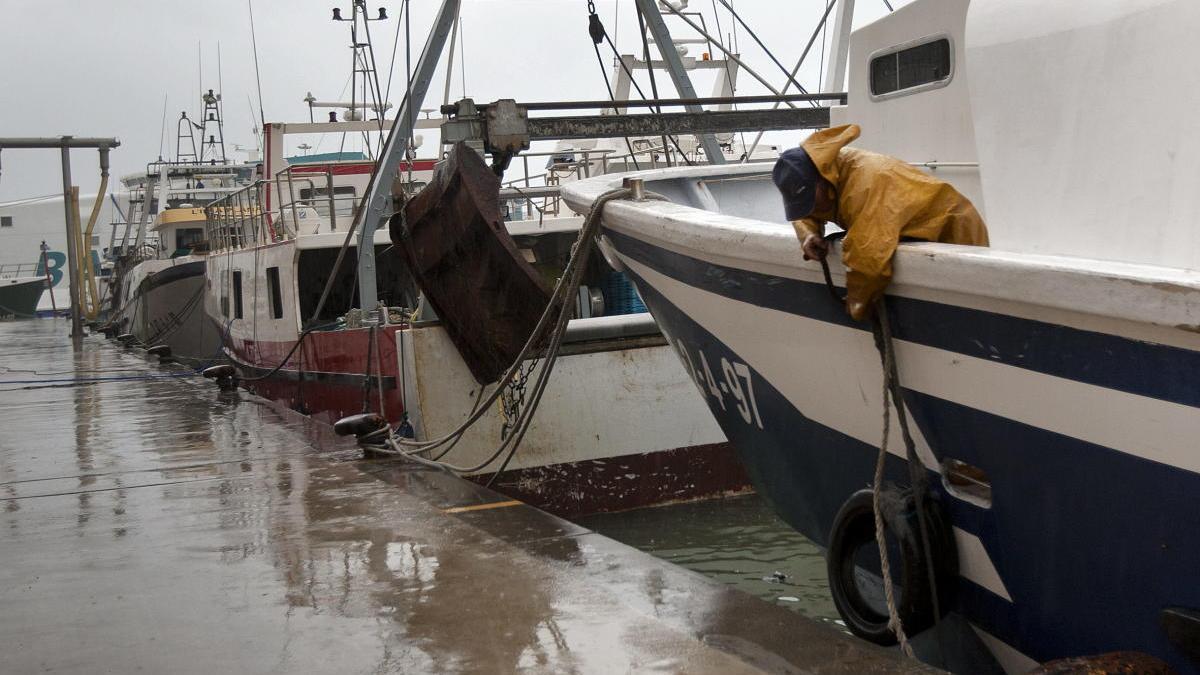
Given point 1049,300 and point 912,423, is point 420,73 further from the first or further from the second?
point 1049,300

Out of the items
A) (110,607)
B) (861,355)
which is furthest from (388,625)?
(861,355)

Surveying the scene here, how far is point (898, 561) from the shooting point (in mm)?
4305

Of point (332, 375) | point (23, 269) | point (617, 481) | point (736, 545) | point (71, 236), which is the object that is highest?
point (71, 236)

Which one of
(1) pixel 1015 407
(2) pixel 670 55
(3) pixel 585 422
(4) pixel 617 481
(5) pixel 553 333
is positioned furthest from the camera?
(2) pixel 670 55

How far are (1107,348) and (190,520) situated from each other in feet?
15.9

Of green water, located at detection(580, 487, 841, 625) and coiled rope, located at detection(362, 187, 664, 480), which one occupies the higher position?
coiled rope, located at detection(362, 187, 664, 480)

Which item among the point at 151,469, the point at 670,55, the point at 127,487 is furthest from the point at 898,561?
the point at 670,55

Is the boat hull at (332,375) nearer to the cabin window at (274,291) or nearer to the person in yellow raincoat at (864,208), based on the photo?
the cabin window at (274,291)

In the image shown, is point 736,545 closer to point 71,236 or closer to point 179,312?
point 71,236

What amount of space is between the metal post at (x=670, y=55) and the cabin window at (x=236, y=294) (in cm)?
930

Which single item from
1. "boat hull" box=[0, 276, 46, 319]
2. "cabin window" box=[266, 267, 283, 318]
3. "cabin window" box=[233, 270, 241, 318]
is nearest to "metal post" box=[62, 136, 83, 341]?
"cabin window" box=[233, 270, 241, 318]

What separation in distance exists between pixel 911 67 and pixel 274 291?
456 inches

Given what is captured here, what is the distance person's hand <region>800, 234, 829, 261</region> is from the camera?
387cm

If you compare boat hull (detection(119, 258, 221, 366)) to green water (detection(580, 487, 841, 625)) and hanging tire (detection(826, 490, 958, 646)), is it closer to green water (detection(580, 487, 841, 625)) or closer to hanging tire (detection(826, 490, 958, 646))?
green water (detection(580, 487, 841, 625))
